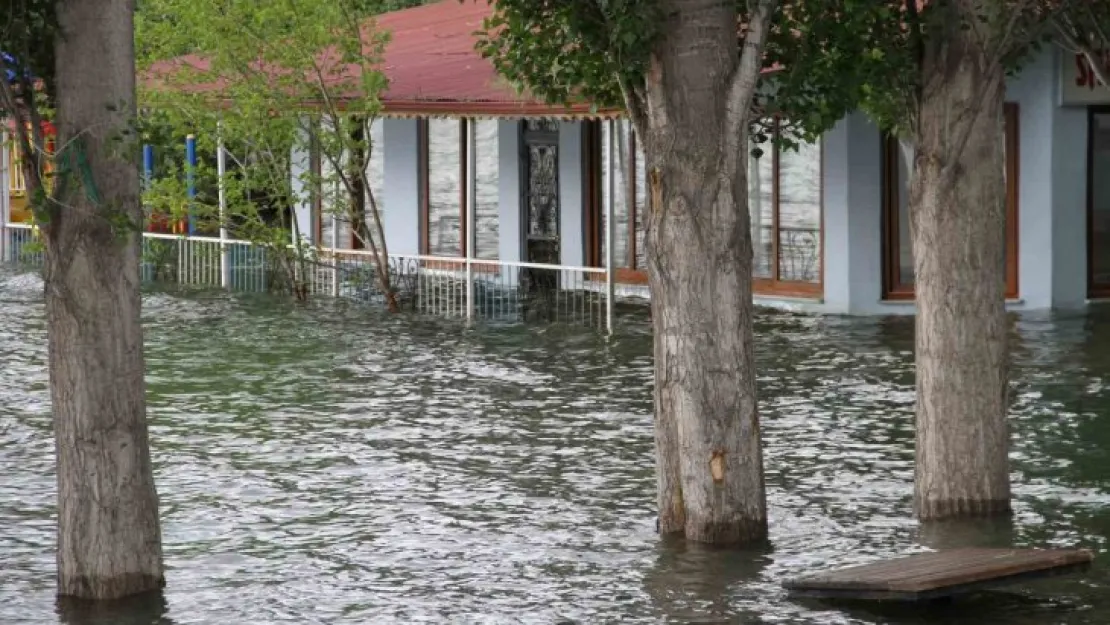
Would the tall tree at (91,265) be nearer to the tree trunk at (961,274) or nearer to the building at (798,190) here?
the tree trunk at (961,274)

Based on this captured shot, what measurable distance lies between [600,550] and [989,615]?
2434mm

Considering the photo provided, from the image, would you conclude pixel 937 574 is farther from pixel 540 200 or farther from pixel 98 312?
pixel 540 200

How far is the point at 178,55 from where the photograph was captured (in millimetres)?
27641

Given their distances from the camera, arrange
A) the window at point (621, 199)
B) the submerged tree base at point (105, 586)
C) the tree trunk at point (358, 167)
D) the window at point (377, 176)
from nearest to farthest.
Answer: the submerged tree base at point (105, 586) → the tree trunk at point (358, 167) → the window at point (621, 199) → the window at point (377, 176)

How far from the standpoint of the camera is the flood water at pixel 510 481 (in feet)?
36.1

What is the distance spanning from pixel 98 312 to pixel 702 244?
10.4 feet

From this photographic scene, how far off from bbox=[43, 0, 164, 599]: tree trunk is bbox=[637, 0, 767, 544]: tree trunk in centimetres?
280

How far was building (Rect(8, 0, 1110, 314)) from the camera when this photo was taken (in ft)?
80.2

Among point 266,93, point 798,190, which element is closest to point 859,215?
point 798,190

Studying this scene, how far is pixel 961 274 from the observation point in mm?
12328

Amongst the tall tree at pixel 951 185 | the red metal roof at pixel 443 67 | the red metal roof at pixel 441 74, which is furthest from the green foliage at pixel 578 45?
the red metal roof at pixel 443 67

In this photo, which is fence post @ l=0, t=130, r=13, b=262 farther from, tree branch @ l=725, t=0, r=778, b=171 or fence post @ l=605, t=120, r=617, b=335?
tree branch @ l=725, t=0, r=778, b=171

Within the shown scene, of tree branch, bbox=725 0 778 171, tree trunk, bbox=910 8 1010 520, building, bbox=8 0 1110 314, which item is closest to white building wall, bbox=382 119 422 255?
building, bbox=8 0 1110 314

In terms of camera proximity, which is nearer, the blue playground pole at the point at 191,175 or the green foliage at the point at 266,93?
the green foliage at the point at 266,93
